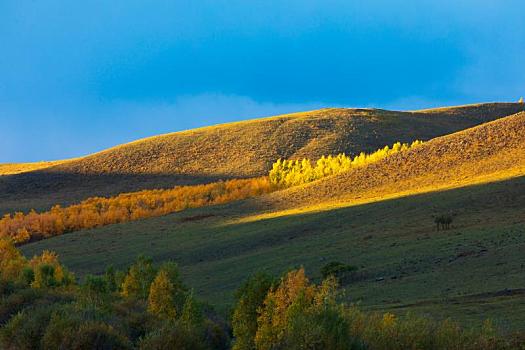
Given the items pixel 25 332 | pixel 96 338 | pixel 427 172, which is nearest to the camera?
pixel 96 338

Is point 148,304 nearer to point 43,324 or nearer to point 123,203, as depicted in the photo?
point 43,324

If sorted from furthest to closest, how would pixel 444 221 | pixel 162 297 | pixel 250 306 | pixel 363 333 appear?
pixel 444 221 → pixel 162 297 → pixel 250 306 → pixel 363 333

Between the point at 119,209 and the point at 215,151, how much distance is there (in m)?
63.2

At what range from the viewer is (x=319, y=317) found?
1805 centimetres

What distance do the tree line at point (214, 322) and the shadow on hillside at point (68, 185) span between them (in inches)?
3912

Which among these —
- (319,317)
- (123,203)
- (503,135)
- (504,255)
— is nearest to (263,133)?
(123,203)

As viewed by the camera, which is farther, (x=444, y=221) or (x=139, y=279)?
(x=444, y=221)

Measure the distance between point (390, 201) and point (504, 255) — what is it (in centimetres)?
2936

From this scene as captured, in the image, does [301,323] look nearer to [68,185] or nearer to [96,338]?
[96,338]

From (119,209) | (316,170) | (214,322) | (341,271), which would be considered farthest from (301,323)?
(316,170)

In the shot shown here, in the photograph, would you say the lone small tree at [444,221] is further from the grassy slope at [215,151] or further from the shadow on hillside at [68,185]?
the shadow on hillside at [68,185]

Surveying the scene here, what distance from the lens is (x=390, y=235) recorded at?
5028 centimetres

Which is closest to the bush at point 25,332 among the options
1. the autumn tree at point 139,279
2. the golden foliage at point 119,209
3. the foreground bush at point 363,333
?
the autumn tree at point 139,279

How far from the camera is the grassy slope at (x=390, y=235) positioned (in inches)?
1262
